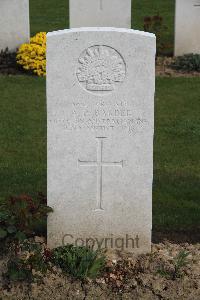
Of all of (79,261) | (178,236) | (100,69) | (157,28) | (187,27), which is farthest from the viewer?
(157,28)

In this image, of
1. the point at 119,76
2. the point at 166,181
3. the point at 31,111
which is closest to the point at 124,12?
the point at 31,111

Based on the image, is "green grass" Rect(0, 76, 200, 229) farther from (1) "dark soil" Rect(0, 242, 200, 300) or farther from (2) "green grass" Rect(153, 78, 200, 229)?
(1) "dark soil" Rect(0, 242, 200, 300)

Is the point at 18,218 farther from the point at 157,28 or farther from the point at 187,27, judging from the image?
the point at 157,28

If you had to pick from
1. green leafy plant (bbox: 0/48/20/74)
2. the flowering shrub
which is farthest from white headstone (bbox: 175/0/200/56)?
green leafy plant (bbox: 0/48/20/74)

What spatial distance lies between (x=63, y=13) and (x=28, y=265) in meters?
13.4

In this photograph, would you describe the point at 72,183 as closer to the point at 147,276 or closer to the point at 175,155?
the point at 147,276

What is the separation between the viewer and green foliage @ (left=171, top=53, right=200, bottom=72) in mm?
12289

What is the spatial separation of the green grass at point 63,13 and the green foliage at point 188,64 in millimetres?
2515

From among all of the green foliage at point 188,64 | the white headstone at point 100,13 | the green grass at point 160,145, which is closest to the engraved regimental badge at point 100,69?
the green grass at point 160,145

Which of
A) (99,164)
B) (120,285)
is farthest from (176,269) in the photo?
(99,164)

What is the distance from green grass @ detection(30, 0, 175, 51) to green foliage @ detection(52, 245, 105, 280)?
10.2m

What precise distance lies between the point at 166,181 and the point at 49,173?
7.52 feet

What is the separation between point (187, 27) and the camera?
500 inches

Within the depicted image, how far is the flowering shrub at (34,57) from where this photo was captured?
11.8m
